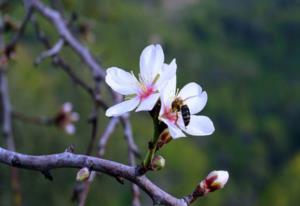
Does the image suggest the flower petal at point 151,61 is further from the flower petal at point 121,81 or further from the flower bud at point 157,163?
the flower bud at point 157,163

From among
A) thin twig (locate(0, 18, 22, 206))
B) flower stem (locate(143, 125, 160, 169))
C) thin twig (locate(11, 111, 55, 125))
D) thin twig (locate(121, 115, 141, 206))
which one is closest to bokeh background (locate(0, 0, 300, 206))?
thin twig (locate(11, 111, 55, 125))

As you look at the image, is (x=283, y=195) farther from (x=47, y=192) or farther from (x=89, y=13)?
(x=89, y=13)

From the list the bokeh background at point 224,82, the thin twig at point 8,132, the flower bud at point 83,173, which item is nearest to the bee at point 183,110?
the flower bud at point 83,173

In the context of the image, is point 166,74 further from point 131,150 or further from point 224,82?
point 224,82

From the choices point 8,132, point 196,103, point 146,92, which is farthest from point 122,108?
point 8,132

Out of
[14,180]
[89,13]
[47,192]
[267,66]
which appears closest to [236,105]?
[267,66]
